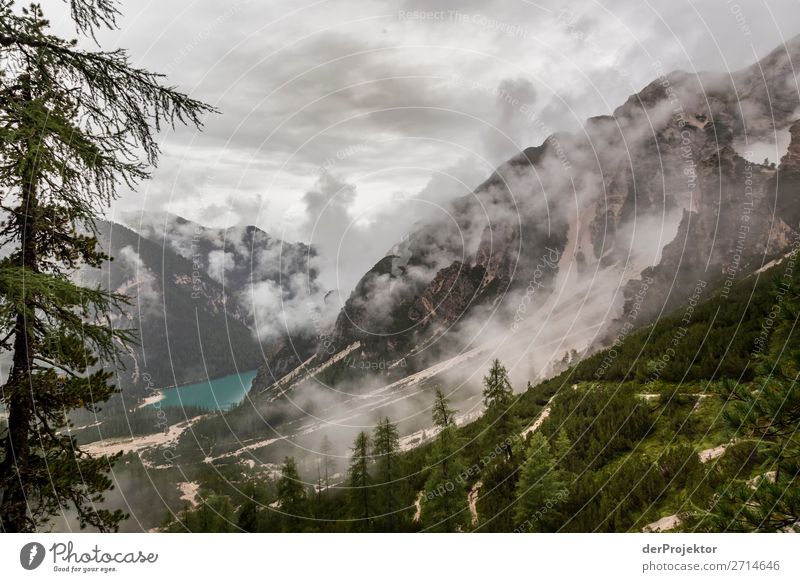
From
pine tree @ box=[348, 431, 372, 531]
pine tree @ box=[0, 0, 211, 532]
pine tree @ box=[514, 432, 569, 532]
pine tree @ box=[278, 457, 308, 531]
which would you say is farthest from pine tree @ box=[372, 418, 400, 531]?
pine tree @ box=[0, 0, 211, 532]

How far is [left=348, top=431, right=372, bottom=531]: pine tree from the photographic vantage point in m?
16.6

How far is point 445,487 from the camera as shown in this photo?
50.4 ft

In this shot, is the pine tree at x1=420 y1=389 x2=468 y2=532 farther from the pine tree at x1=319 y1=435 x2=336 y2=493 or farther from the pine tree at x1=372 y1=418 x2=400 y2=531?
the pine tree at x1=319 y1=435 x2=336 y2=493

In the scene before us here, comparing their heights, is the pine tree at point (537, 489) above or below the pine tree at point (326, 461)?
above

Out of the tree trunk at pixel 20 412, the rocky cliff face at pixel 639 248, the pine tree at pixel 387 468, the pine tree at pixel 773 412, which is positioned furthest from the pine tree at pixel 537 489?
the rocky cliff face at pixel 639 248

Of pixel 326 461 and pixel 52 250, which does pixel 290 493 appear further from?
pixel 326 461

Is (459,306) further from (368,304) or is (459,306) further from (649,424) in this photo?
(649,424)

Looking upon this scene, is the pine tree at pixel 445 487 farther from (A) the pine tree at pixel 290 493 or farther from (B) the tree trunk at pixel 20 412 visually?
(B) the tree trunk at pixel 20 412

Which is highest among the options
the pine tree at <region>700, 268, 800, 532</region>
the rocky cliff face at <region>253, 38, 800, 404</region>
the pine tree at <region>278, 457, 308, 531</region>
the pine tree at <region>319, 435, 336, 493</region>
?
the rocky cliff face at <region>253, 38, 800, 404</region>

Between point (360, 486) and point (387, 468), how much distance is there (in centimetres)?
210

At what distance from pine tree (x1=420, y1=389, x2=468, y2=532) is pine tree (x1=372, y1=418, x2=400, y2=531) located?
1423mm

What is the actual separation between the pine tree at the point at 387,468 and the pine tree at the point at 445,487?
1423mm

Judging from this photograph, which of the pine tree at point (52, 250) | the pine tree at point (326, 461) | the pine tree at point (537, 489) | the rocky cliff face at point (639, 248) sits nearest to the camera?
the pine tree at point (52, 250)

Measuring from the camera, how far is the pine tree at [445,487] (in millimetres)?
14602
